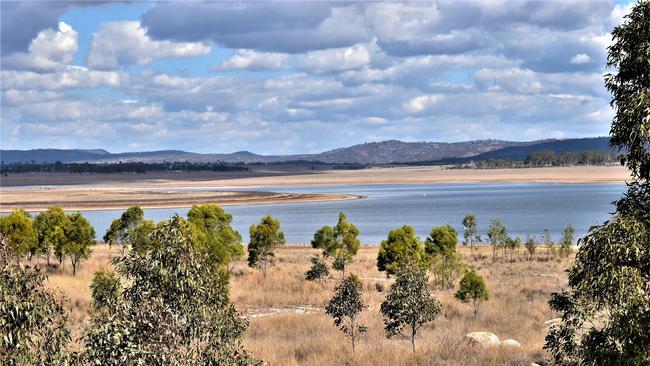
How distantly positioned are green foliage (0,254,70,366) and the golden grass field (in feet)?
2.84

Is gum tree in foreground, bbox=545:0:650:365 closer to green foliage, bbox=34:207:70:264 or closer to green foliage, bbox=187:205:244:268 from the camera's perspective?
green foliage, bbox=187:205:244:268

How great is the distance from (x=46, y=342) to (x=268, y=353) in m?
16.1

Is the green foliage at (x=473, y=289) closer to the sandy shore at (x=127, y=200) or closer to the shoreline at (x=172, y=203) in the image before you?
the shoreline at (x=172, y=203)

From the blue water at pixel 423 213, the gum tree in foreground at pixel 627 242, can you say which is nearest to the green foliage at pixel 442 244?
the blue water at pixel 423 213

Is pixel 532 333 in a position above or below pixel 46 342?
below

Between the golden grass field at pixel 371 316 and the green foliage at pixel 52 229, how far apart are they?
2766mm

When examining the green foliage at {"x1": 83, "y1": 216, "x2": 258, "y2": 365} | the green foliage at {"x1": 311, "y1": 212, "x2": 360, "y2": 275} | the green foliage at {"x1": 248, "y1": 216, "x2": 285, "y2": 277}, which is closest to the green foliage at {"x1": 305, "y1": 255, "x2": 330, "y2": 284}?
the green foliage at {"x1": 311, "y1": 212, "x2": 360, "y2": 275}

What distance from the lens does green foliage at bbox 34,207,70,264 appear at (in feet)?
190

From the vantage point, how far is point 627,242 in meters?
14.5

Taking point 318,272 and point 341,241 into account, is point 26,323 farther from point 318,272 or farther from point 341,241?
point 341,241

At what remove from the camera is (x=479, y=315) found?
1661 inches

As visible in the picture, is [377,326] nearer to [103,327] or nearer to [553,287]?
[553,287]

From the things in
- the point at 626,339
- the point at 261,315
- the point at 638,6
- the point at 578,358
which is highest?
the point at 638,6

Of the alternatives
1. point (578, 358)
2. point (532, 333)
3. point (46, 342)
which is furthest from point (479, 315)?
point (46, 342)
